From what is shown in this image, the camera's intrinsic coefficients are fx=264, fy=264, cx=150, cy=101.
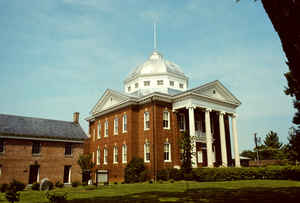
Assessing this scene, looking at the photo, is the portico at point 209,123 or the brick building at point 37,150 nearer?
the brick building at point 37,150

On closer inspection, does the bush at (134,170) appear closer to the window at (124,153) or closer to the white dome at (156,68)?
the window at (124,153)

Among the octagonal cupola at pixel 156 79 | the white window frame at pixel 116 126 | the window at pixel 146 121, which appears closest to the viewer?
the window at pixel 146 121

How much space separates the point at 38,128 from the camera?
34.7 metres

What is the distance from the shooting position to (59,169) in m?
33.8

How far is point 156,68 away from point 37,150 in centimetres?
2071

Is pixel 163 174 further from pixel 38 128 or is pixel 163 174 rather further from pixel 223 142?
pixel 38 128

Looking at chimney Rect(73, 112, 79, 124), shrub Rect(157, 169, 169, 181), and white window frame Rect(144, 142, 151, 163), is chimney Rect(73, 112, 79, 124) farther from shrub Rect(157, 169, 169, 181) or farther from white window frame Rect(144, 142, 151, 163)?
shrub Rect(157, 169, 169, 181)

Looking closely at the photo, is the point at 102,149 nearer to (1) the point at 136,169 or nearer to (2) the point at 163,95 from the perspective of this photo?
(1) the point at 136,169

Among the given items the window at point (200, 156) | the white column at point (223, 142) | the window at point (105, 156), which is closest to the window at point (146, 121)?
the window at point (200, 156)

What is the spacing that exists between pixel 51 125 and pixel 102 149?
8252mm

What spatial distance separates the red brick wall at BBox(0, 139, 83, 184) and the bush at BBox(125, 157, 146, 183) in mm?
8250

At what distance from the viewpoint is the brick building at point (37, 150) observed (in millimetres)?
30667

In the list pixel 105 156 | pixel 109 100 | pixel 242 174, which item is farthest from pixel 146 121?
pixel 242 174

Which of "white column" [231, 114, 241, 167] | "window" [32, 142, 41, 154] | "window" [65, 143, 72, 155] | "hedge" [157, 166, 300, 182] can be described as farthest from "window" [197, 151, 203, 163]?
"window" [32, 142, 41, 154]
